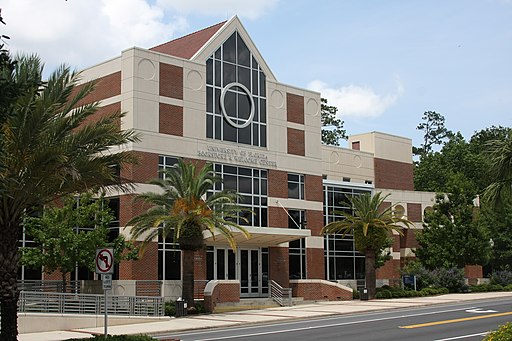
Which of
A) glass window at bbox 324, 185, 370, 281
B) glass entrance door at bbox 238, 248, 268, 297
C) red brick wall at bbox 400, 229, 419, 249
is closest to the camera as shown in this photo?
glass entrance door at bbox 238, 248, 268, 297

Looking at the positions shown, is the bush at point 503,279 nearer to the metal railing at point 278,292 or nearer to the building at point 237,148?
the building at point 237,148

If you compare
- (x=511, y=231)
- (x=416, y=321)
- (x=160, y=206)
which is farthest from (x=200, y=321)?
(x=511, y=231)

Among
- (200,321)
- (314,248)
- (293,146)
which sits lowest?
(200,321)

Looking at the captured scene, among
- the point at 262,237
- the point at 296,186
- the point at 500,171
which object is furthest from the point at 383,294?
the point at 500,171

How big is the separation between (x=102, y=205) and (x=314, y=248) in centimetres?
1691

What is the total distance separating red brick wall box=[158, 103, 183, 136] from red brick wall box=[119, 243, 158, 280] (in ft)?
20.9

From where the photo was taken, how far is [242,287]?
4322 cm

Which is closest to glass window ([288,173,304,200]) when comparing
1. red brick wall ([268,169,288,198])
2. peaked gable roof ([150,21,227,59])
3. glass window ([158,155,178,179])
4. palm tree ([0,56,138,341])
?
red brick wall ([268,169,288,198])

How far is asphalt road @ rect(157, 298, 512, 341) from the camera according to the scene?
76.9 ft

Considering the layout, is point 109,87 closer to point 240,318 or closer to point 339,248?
point 240,318

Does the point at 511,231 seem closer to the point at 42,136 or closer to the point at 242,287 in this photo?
the point at 242,287

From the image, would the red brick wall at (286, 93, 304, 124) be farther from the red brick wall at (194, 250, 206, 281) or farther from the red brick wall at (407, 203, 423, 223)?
the red brick wall at (407, 203, 423, 223)

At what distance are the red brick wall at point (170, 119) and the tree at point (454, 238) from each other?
22.7 m

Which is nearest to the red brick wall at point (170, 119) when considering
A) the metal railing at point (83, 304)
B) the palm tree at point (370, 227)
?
the metal railing at point (83, 304)
